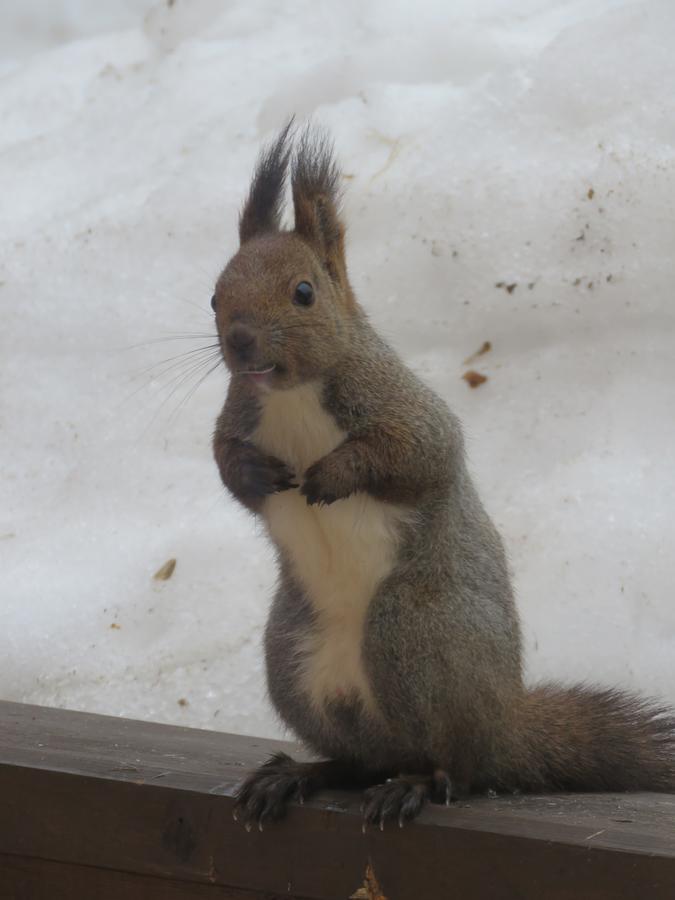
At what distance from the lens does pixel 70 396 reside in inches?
152

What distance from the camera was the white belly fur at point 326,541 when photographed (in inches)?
81.7

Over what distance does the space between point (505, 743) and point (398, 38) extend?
282 cm

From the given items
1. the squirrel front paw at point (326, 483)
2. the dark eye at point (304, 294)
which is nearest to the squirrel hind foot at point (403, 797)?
the squirrel front paw at point (326, 483)

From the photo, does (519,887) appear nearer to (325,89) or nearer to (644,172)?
(644,172)

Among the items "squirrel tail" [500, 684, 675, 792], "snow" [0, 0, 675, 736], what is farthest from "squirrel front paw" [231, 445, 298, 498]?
"snow" [0, 0, 675, 736]

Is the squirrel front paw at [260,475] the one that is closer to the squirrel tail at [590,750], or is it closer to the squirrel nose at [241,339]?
the squirrel nose at [241,339]

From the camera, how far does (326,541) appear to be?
83.0 inches

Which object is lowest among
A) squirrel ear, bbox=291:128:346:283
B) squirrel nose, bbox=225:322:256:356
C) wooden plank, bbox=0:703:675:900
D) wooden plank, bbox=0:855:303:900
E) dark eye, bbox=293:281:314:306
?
wooden plank, bbox=0:855:303:900

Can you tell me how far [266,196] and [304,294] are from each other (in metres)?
0.25

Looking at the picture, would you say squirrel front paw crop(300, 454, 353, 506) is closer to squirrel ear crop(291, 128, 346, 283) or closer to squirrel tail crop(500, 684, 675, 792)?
squirrel ear crop(291, 128, 346, 283)

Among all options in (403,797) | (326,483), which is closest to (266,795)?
(403,797)

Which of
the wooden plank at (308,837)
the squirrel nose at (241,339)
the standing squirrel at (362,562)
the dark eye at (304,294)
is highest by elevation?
the dark eye at (304,294)

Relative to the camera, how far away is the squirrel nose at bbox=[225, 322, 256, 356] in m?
1.98

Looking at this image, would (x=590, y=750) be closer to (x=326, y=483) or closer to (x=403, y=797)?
(x=403, y=797)
